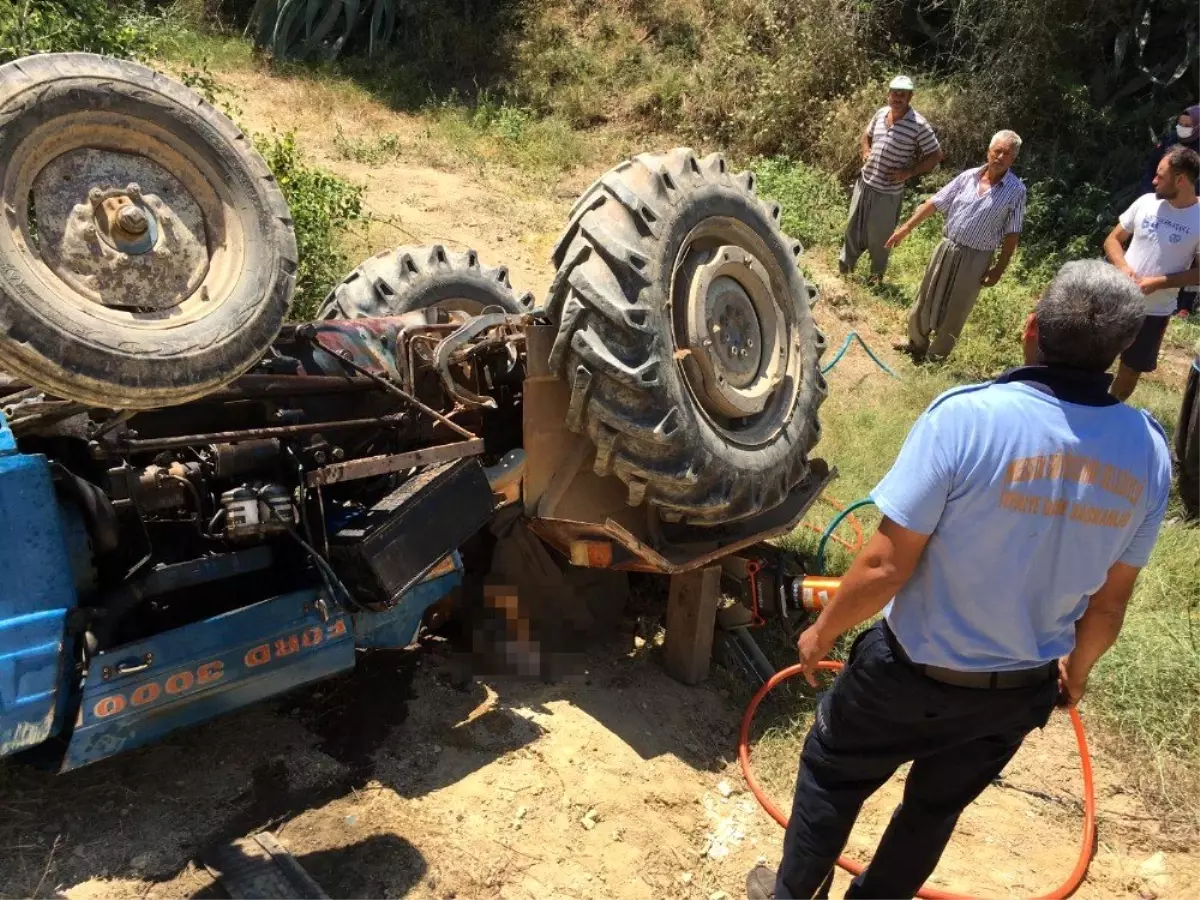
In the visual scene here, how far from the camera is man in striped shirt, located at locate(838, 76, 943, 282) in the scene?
27.6 ft

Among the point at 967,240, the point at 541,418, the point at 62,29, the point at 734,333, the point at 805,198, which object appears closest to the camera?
the point at 541,418

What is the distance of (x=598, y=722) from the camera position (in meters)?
3.75

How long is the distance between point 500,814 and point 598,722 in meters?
0.61

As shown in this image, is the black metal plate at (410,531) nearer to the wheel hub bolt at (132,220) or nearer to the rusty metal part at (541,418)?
the rusty metal part at (541,418)

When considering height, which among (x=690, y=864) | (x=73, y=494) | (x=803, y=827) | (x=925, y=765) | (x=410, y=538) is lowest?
(x=690, y=864)

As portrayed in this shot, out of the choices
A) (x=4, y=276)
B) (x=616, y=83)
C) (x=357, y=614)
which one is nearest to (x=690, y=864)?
(x=357, y=614)

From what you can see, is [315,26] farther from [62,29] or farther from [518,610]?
[518,610]

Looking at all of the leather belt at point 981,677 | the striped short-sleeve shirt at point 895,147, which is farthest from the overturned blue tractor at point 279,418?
the striped short-sleeve shirt at point 895,147

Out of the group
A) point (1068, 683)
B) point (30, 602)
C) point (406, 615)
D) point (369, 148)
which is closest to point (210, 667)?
point (30, 602)

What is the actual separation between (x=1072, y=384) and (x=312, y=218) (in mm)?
5580

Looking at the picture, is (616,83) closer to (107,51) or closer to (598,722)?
(107,51)

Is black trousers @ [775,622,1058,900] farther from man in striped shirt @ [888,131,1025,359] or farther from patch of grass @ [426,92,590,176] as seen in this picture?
patch of grass @ [426,92,590,176]

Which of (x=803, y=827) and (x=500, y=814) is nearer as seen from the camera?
(x=803, y=827)

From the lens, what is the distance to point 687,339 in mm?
3537
